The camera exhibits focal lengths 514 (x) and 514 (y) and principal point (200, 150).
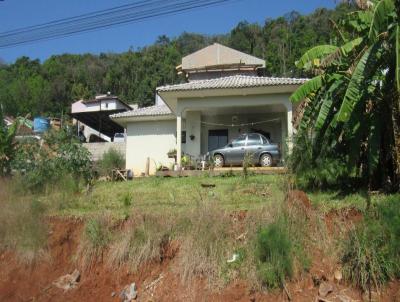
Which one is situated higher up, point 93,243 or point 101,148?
point 101,148

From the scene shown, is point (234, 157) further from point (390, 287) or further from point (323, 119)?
point (390, 287)

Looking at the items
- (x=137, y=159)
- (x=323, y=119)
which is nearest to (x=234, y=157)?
(x=137, y=159)

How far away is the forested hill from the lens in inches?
2376

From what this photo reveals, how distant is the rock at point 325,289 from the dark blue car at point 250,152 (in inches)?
466

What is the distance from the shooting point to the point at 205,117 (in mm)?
25359

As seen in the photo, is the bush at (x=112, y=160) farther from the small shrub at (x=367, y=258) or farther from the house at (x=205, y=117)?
the small shrub at (x=367, y=258)

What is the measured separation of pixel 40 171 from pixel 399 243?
11.8 meters

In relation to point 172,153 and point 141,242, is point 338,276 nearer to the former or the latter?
point 141,242

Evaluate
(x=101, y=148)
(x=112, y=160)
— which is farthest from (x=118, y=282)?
(x=101, y=148)

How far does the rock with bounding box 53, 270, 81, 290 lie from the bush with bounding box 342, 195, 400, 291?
5329 millimetres

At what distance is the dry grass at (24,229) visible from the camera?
37.7 feet

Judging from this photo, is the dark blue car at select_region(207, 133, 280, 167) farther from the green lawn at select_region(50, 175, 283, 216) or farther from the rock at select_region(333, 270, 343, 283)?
the rock at select_region(333, 270, 343, 283)

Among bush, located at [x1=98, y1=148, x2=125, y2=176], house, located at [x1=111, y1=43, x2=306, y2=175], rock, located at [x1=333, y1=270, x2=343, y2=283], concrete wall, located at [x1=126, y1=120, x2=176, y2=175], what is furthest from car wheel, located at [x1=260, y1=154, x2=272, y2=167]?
rock, located at [x1=333, y1=270, x2=343, y2=283]

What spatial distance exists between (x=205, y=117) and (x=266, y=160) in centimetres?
560
